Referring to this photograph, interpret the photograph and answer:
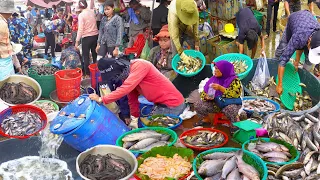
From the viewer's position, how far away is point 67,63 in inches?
325

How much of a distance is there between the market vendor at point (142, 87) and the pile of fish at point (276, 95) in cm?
145

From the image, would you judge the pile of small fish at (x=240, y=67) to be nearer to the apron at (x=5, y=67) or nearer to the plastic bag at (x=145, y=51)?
the plastic bag at (x=145, y=51)

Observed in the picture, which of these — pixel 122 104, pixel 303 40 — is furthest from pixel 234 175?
pixel 303 40

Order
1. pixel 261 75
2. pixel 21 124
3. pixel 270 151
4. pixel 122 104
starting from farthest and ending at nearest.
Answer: pixel 261 75 → pixel 122 104 → pixel 21 124 → pixel 270 151

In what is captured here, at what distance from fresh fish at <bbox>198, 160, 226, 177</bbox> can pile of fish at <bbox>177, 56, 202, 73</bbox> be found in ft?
8.97

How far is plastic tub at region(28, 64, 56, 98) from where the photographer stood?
22.6ft

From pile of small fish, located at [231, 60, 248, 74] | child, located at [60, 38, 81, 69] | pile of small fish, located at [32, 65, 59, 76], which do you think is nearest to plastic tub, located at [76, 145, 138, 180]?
pile of small fish, located at [231, 60, 248, 74]

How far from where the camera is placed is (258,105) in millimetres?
5770

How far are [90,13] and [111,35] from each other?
760 mm

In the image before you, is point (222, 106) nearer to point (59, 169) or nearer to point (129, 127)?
point (129, 127)

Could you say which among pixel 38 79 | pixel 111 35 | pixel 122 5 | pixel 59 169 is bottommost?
pixel 59 169

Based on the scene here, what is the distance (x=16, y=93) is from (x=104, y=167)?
2330 millimetres

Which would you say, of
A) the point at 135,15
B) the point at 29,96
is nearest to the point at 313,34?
the point at 135,15

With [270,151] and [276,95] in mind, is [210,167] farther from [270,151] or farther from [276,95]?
[276,95]
